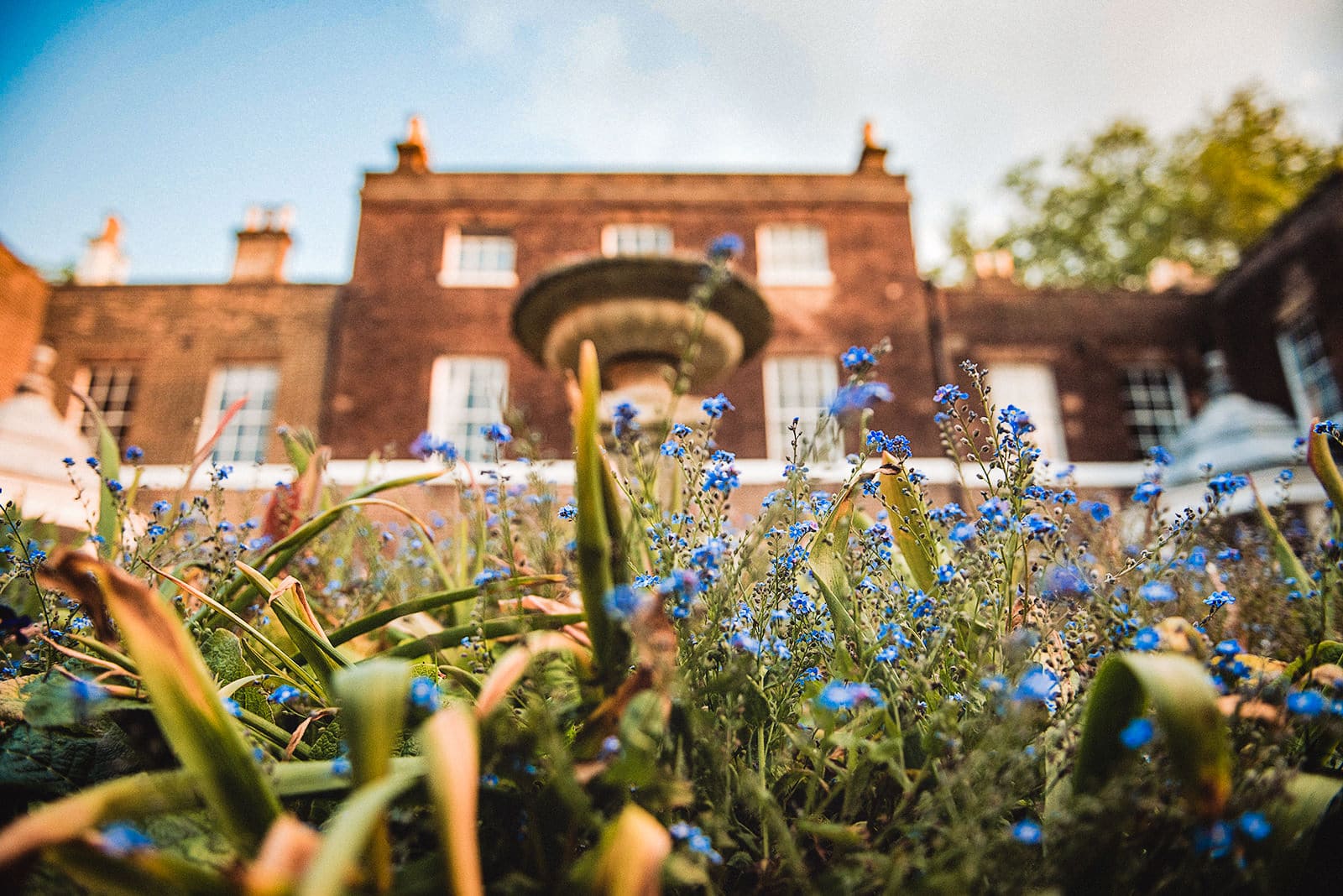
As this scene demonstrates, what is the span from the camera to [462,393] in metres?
13.1

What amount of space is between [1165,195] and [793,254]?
40.5 feet

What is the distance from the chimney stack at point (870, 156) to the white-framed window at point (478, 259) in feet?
22.1

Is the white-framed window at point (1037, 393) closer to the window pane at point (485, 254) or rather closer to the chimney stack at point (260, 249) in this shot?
the window pane at point (485, 254)

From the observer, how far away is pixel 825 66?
324cm

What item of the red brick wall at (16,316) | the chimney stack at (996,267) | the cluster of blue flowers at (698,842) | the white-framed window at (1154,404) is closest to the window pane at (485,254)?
the red brick wall at (16,316)

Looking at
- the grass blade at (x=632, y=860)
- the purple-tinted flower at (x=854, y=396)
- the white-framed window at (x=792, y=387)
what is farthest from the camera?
the white-framed window at (x=792, y=387)

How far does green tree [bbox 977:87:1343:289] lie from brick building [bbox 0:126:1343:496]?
6689 millimetres

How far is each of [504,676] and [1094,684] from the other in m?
0.86

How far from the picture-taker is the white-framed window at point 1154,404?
45.6ft

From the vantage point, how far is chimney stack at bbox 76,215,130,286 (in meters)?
14.2

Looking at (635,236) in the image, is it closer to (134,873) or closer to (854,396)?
(854,396)

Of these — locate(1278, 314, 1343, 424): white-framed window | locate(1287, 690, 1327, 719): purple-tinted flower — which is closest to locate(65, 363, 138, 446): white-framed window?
locate(1287, 690, 1327, 719): purple-tinted flower

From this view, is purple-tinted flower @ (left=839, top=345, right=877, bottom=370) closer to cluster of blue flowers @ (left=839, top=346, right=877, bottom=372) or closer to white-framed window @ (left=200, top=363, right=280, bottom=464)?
cluster of blue flowers @ (left=839, top=346, right=877, bottom=372)

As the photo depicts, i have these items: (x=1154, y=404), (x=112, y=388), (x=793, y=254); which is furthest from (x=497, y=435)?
(x=1154, y=404)
